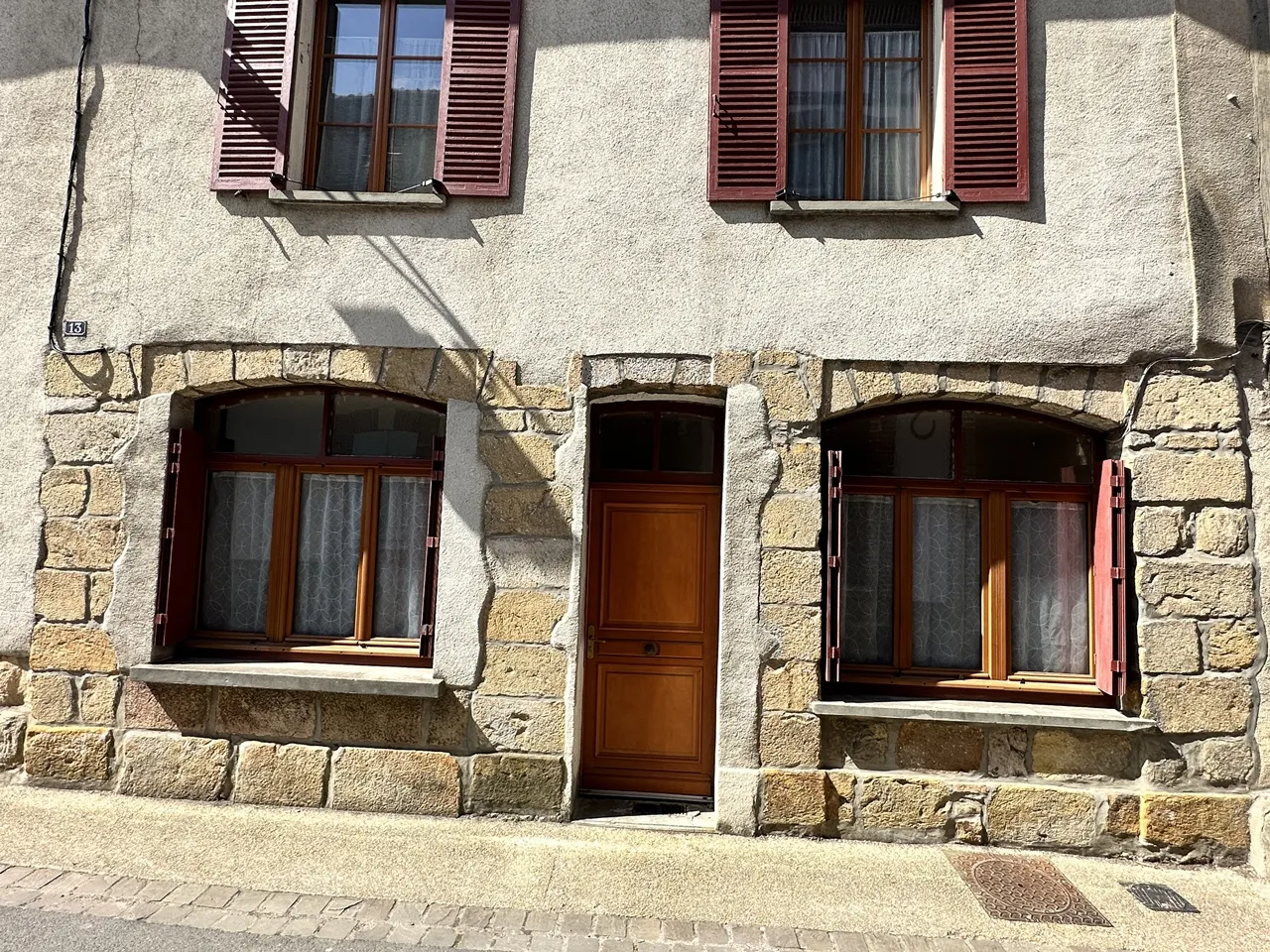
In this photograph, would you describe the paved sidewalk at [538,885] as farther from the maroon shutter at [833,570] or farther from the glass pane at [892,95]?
the glass pane at [892,95]

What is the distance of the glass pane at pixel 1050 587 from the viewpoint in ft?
14.8

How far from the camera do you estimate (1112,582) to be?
168 inches

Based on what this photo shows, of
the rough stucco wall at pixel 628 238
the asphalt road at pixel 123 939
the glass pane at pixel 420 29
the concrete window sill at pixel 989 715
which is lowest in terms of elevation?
the asphalt road at pixel 123 939

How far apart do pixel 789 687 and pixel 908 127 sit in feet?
11.1

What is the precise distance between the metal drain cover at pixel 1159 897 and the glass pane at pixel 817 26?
16.0 ft

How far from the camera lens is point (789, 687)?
430cm

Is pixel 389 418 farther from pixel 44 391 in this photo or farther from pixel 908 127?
pixel 908 127

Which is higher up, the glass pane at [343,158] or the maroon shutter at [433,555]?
the glass pane at [343,158]

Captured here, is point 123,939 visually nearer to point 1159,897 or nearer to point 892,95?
point 1159,897

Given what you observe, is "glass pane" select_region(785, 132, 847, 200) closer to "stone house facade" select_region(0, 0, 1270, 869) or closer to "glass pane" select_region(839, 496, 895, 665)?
"stone house facade" select_region(0, 0, 1270, 869)

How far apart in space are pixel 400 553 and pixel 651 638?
5.25 feet

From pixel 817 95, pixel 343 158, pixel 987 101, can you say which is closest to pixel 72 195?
pixel 343 158

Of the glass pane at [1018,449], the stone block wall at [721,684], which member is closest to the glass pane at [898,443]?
the glass pane at [1018,449]

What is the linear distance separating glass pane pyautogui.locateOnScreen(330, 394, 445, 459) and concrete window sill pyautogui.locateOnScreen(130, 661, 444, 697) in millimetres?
1280
